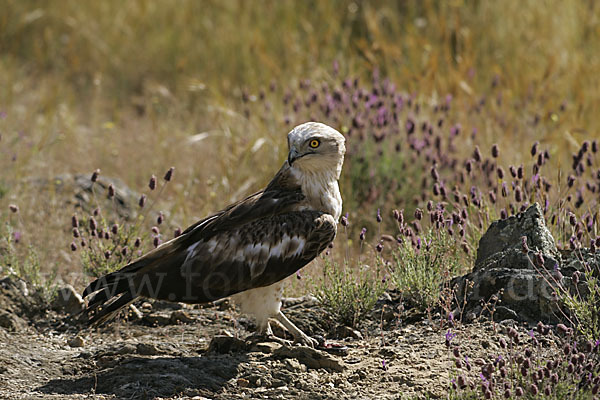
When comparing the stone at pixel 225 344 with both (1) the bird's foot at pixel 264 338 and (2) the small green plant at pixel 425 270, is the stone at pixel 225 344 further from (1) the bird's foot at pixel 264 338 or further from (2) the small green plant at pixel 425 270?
(2) the small green plant at pixel 425 270

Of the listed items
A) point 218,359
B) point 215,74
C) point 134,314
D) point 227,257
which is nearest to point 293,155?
point 227,257

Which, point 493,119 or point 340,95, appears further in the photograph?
point 493,119

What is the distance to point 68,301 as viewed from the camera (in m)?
5.14

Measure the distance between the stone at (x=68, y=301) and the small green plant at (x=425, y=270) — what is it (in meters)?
1.92

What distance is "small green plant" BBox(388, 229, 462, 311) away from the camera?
4.57m

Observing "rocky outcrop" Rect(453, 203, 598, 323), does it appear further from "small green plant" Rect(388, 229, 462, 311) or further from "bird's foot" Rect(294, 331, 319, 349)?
"bird's foot" Rect(294, 331, 319, 349)

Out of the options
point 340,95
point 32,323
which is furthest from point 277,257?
point 340,95

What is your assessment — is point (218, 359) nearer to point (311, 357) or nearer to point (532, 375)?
point (311, 357)

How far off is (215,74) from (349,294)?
5.56 m

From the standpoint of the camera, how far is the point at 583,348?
385 centimetres

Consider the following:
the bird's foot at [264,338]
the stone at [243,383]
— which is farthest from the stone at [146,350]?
the stone at [243,383]

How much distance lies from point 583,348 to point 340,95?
3320 mm

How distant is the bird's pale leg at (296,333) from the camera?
4.45 m

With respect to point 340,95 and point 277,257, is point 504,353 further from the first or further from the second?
point 340,95
